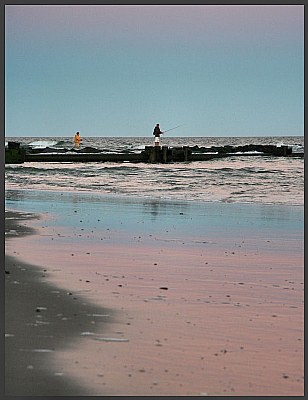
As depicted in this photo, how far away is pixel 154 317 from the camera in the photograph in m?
4.96

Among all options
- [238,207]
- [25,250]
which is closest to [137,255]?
[25,250]

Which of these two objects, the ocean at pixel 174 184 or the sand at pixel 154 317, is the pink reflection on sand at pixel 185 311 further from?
the ocean at pixel 174 184

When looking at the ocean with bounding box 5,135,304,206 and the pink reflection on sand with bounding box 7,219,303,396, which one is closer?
the pink reflection on sand with bounding box 7,219,303,396

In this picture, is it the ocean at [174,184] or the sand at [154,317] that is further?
the ocean at [174,184]

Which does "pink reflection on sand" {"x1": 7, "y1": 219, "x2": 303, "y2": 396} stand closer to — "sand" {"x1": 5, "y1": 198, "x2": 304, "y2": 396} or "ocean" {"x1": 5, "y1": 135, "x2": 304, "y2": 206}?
"sand" {"x1": 5, "y1": 198, "x2": 304, "y2": 396}

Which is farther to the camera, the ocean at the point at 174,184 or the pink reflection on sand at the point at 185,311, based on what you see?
the ocean at the point at 174,184

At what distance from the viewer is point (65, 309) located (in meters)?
5.12

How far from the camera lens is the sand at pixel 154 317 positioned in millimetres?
3668

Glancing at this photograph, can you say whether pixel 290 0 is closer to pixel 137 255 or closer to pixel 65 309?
pixel 65 309

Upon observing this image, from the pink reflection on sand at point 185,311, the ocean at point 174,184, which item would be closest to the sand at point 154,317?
the pink reflection on sand at point 185,311

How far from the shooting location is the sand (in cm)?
367

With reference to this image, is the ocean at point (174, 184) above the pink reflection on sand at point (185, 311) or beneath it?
above

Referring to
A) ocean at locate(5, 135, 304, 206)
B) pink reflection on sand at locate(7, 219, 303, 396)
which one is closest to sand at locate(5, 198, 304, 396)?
pink reflection on sand at locate(7, 219, 303, 396)

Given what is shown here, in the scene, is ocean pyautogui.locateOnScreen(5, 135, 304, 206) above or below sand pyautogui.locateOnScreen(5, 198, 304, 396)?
above
